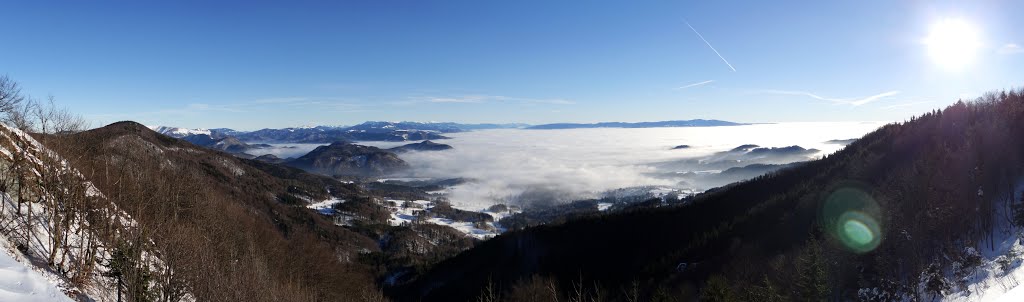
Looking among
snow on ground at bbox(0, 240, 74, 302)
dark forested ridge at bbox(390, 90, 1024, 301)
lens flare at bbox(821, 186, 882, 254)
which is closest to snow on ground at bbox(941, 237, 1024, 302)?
dark forested ridge at bbox(390, 90, 1024, 301)

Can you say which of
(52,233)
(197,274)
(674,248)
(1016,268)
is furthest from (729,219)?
(52,233)

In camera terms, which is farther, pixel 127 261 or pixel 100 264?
pixel 100 264

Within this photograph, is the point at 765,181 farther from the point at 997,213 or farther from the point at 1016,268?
the point at 1016,268

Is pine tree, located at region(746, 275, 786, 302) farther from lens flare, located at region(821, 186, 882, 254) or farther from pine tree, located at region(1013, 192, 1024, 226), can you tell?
pine tree, located at region(1013, 192, 1024, 226)

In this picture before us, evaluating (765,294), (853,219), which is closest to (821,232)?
(853,219)

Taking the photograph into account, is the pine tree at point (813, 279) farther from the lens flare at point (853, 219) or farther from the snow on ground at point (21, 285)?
the snow on ground at point (21, 285)

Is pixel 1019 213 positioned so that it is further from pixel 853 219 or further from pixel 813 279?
pixel 853 219
